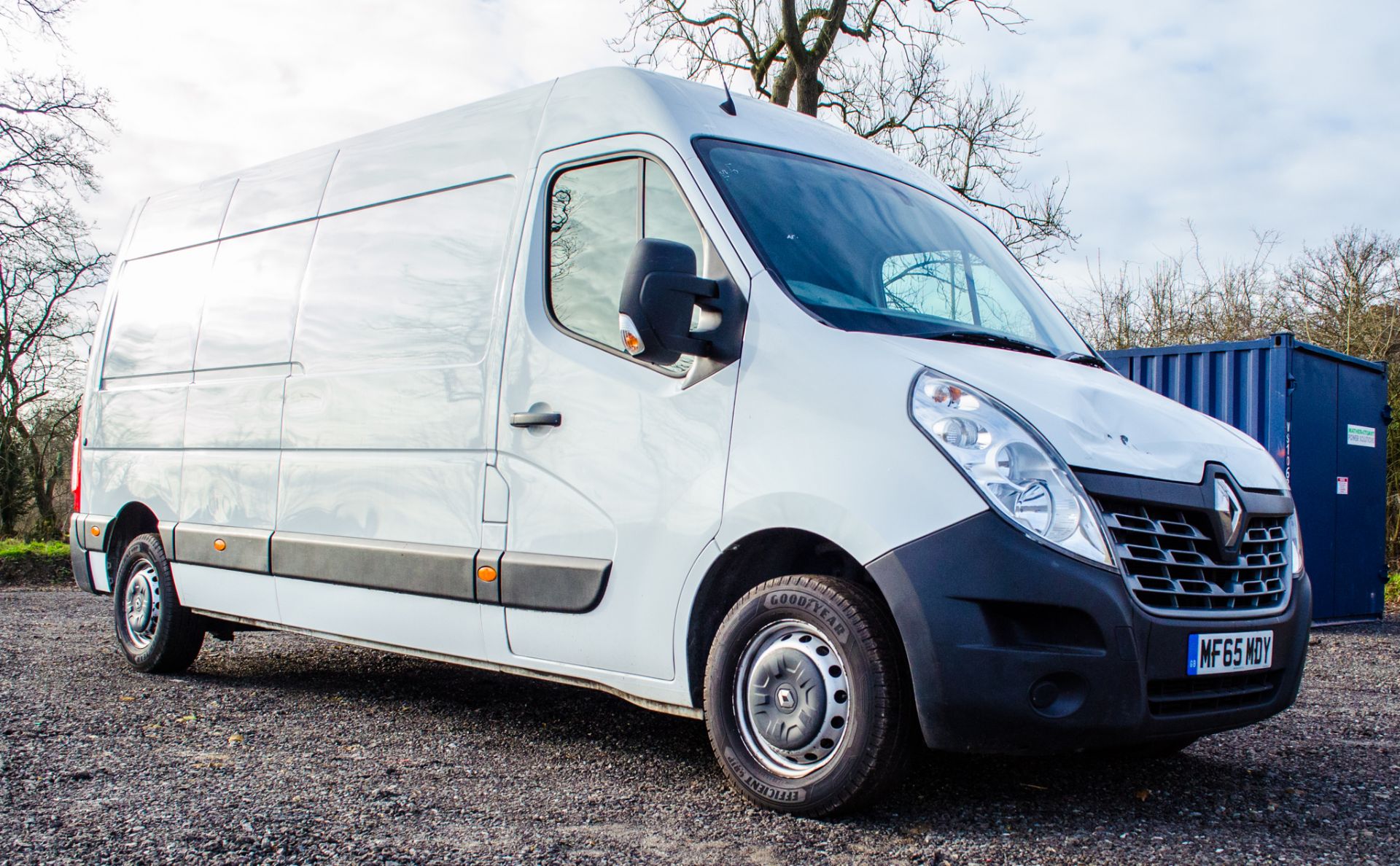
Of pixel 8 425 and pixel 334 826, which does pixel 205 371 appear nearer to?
pixel 334 826

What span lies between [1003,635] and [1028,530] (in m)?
0.29

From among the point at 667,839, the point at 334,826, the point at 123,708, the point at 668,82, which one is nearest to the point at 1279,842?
the point at 667,839

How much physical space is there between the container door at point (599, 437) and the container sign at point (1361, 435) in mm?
8506

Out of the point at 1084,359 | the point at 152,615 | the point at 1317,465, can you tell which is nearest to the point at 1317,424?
the point at 1317,465

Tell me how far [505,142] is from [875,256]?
5.19 ft

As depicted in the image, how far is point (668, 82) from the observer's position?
419 centimetres

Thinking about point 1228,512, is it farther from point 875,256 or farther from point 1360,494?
point 1360,494

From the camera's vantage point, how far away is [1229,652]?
10.7 feet

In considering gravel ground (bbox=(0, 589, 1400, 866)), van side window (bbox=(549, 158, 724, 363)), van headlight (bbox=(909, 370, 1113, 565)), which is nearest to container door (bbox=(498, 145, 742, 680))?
van side window (bbox=(549, 158, 724, 363))

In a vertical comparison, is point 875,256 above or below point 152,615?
above

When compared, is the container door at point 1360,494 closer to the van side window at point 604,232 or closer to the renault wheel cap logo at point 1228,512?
the renault wheel cap logo at point 1228,512

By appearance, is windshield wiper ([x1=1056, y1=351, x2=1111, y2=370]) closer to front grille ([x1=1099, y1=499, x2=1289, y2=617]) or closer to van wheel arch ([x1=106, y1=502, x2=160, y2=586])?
front grille ([x1=1099, y1=499, x2=1289, y2=617])

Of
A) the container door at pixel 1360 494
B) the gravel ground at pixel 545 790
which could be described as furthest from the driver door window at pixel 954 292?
the container door at pixel 1360 494

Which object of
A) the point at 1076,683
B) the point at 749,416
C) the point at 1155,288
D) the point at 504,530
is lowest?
the point at 1076,683
